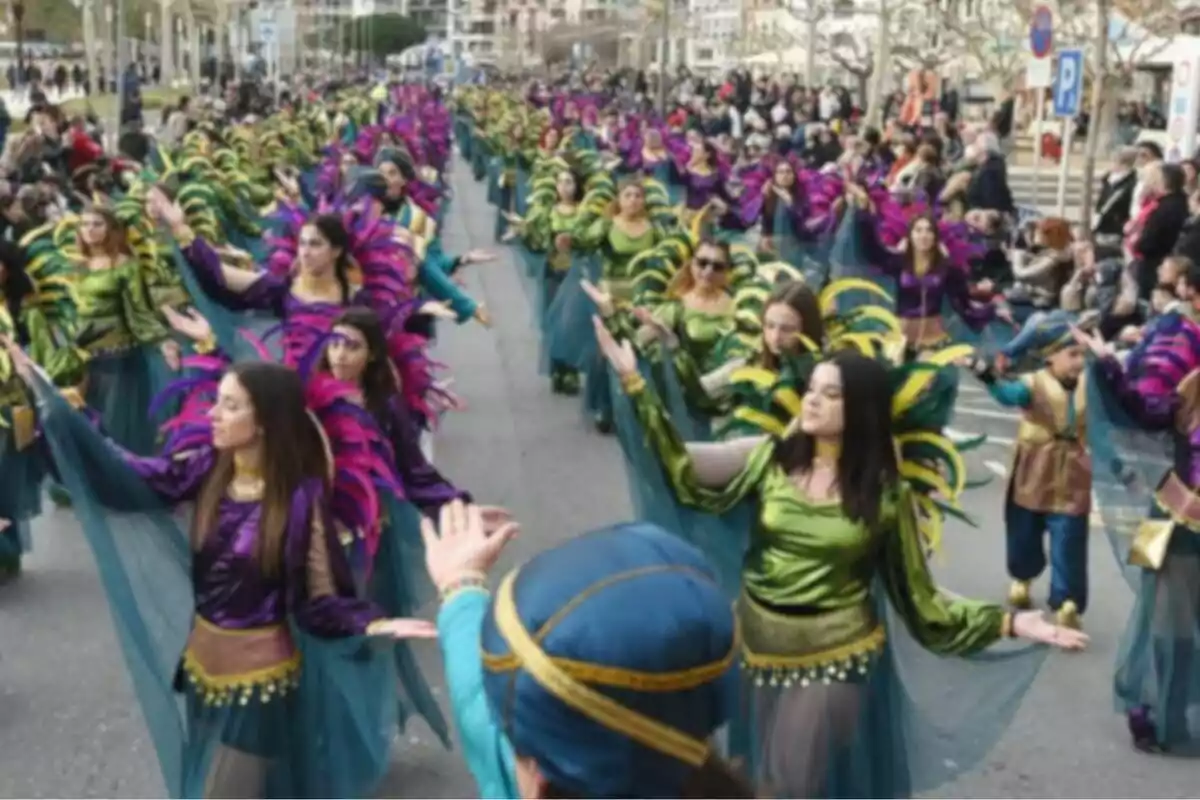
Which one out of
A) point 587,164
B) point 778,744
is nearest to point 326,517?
point 778,744

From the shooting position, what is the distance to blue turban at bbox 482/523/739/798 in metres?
1.78

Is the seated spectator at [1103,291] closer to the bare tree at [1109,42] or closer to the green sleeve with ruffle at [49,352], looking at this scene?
the bare tree at [1109,42]

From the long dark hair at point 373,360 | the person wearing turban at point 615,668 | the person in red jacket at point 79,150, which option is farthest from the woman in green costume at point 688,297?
the person in red jacket at point 79,150

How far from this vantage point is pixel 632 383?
15.1 ft

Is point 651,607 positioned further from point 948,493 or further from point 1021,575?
point 1021,575

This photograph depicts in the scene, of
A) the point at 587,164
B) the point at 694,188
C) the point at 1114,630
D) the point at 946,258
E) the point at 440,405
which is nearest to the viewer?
the point at 440,405

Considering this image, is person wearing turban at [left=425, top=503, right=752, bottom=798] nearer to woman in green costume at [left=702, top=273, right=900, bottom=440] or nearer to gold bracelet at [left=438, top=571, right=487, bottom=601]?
gold bracelet at [left=438, top=571, right=487, bottom=601]

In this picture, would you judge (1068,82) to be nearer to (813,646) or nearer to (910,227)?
(910,227)

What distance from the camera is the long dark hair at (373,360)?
5.71m

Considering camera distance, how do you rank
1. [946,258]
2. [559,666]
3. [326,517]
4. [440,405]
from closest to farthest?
1. [559,666]
2. [326,517]
3. [440,405]
4. [946,258]

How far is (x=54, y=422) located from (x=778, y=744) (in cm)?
191

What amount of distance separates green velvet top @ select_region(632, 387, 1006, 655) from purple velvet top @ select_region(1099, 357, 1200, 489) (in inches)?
67.6

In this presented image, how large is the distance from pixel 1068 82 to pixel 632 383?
1201 cm

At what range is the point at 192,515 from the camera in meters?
4.55
